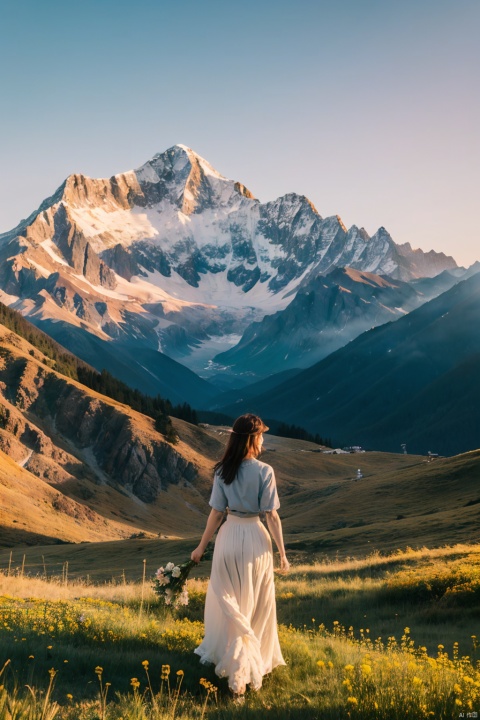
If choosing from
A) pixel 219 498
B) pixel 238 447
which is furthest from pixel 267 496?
pixel 238 447

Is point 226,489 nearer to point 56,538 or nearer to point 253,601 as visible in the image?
point 253,601

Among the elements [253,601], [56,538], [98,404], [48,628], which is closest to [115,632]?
[48,628]

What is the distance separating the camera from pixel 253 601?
10008mm

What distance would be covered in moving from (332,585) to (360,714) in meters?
14.2

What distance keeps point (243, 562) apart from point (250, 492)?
105 cm

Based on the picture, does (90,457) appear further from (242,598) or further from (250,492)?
(242,598)

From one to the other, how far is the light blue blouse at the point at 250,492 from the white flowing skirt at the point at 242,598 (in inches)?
7.7

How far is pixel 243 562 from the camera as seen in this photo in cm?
996

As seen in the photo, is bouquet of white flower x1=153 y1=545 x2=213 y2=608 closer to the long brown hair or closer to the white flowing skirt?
the white flowing skirt

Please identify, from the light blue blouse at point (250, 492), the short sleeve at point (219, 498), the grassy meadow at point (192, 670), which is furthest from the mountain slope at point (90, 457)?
the light blue blouse at point (250, 492)

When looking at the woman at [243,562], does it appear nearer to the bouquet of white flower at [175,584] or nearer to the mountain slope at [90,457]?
the bouquet of white flower at [175,584]

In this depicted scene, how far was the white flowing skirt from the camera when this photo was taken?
31.6 ft

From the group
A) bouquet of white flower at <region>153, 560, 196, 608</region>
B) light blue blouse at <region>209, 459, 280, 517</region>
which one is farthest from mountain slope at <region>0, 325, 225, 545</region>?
light blue blouse at <region>209, 459, 280, 517</region>

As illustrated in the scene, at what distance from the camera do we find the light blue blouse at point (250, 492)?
10227 mm
